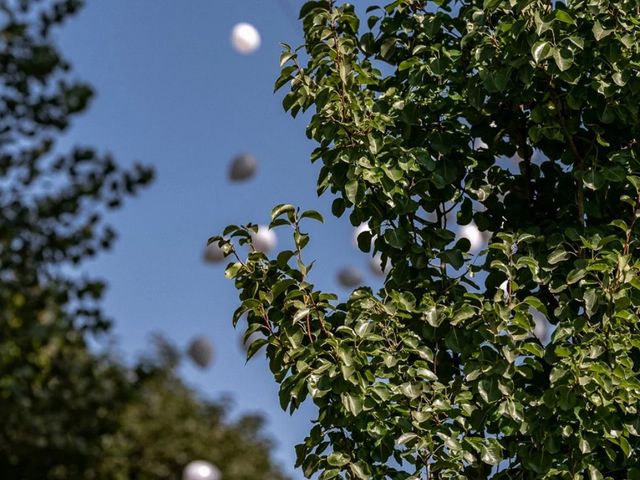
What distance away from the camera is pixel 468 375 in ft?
6.81

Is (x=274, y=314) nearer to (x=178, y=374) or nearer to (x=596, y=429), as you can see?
(x=596, y=429)

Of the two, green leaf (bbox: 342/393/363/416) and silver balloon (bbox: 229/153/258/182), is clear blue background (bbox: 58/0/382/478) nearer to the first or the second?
silver balloon (bbox: 229/153/258/182)

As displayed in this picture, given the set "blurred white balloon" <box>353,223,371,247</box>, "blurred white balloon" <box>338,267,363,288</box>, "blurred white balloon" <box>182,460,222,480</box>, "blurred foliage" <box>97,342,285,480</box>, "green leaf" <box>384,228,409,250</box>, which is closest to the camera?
"green leaf" <box>384,228,409,250</box>

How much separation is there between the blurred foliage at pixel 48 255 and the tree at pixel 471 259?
4.05m

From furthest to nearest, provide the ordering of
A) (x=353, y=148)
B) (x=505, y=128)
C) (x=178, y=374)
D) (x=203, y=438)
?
(x=178, y=374), (x=203, y=438), (x=505, y=128), (x=353, y=148)

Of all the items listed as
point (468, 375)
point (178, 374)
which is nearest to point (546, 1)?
point (468, 375)

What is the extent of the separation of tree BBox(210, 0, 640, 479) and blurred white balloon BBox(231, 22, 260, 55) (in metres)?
3.07

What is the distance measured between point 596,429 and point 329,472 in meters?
0.55

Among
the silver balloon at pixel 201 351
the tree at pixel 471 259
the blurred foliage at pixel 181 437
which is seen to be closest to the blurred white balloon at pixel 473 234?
the tree at pixel 471 259

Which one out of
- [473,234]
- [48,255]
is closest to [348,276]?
[473,234]

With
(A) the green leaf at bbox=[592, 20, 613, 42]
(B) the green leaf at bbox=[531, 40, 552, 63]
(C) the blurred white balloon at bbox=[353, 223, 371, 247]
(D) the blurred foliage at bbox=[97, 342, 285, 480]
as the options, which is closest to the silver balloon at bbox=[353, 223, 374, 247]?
(C) the blurred white balloon at bbox=[353, 223, 371, 247]

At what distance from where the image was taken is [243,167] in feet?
20.4

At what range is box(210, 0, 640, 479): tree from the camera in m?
2.08

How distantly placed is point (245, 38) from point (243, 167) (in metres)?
0.93
